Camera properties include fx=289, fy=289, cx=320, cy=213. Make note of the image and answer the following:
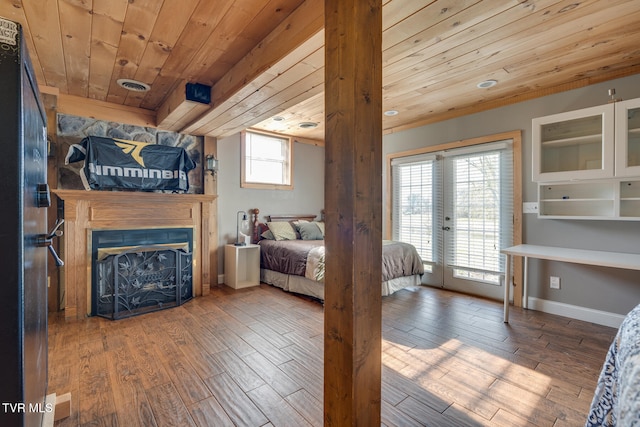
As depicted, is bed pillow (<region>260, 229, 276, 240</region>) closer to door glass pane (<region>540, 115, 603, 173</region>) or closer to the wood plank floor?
the wood plank floor

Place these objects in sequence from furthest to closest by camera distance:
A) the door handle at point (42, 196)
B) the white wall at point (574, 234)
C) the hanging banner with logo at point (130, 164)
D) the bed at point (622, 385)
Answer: the hanging banner with logo at point (130, 164)
the white wall at point (574, 234)
the door handle at point (42, 196)
the bed at point (622, 385)

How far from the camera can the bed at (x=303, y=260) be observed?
12.1ft

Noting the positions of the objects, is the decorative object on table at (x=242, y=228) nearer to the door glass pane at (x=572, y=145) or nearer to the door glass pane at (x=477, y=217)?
the door glass pane at (x=477, y=217)

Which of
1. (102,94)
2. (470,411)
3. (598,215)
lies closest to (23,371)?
(470,411)

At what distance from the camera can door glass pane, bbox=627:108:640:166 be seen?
2.52 m

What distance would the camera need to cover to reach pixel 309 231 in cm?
484

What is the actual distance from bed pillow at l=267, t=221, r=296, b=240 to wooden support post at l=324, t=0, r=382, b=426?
3444 millimetres

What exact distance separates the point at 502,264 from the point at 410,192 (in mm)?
1650

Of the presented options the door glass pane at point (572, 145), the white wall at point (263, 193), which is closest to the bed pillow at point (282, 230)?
the white wall at point (263, 193)

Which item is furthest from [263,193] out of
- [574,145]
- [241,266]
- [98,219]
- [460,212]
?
[574,145]

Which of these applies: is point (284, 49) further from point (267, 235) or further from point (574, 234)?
point (574, 234)

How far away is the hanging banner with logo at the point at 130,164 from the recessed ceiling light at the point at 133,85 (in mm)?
620

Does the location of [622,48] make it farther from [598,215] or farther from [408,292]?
[408,292]

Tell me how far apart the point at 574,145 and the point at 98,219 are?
5.01 meters
